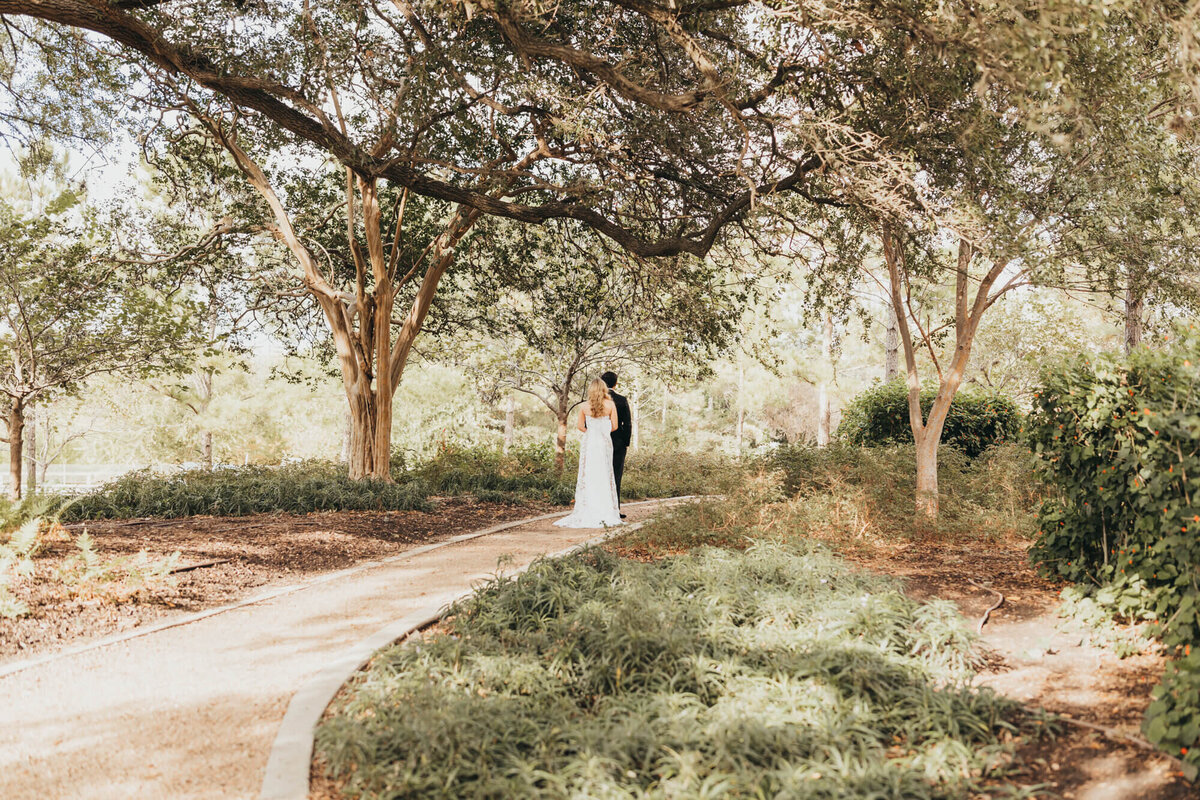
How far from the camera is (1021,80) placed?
5.37 metres

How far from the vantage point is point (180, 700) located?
419 centimetres

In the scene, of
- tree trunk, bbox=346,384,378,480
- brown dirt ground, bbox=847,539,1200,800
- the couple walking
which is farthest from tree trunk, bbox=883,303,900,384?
tree trunk, bbox=346,384,378,480

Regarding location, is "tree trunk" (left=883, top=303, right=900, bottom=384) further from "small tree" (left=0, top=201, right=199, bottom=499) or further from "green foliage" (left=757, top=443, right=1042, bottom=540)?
"small tree" (left=0, top=201, right=199, bottom=499)

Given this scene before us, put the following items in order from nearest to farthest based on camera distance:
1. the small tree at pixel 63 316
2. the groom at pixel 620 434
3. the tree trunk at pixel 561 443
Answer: the groom at pixel 620 434
the small tree at pixel 63 316
the tree trunk at pixel 561 443

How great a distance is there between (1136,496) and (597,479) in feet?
21.7

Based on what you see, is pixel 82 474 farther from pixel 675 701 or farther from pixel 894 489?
pixel 675 701

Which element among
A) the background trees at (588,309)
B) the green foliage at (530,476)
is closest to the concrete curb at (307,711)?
the background trees at (588,309)

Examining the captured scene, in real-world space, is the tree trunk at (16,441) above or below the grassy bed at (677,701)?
above

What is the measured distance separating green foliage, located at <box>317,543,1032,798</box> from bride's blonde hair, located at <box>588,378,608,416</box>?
5.13 metres

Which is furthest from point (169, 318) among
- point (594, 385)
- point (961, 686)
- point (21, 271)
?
point (961, 686)

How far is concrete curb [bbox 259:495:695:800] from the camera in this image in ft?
10.5

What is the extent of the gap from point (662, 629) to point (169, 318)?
12489 millimetres

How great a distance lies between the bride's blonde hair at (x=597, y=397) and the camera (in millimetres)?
10219

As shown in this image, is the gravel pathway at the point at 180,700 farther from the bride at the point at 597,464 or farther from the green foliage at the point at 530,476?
the green foliage at the point at 530,476
